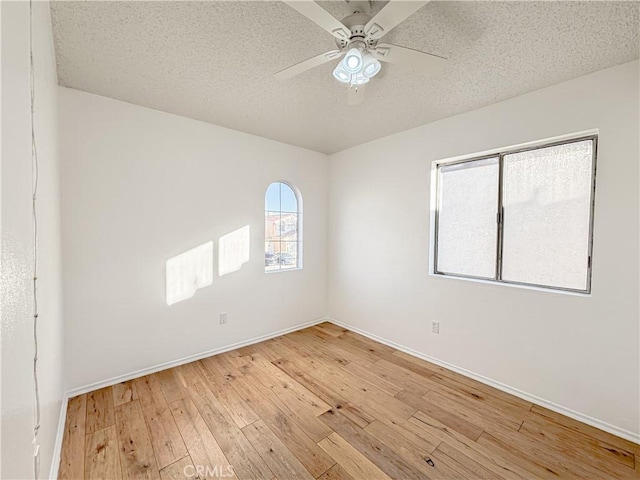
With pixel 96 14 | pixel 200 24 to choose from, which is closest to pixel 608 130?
pixel 200 24

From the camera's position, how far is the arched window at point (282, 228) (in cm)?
341

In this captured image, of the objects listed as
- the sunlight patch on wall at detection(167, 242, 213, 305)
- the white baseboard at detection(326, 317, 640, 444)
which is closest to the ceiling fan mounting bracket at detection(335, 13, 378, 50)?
the sunlight patch on wall at detection(167, 242, 213, 305)

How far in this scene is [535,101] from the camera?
2127 millimetres

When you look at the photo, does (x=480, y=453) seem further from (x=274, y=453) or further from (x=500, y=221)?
(x=500, y=221)

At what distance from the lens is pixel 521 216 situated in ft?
7.47

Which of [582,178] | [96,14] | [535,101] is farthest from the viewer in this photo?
[535,101]

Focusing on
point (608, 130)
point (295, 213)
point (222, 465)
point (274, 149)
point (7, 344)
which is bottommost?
point (222, 465)

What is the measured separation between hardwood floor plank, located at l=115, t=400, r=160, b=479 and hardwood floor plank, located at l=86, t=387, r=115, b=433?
6 cm

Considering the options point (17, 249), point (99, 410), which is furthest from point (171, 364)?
point (17, 249)

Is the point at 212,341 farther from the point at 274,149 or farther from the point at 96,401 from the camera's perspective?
the point at 274,149

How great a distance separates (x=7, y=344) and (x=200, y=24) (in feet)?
5.62

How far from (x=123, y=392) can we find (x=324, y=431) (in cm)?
172

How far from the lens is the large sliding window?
2.02m

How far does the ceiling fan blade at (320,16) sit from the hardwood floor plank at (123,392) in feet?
9.34
